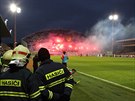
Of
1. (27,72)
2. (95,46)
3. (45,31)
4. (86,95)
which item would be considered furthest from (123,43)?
(27,72)

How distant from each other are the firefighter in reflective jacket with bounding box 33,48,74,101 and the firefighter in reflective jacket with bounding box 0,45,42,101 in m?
1.21

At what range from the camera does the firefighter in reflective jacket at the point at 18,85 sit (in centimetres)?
450

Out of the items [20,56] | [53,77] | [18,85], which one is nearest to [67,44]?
[53,77]

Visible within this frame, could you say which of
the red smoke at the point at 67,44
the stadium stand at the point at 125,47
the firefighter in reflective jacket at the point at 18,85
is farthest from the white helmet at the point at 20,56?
the red smoke at the point at 67,44

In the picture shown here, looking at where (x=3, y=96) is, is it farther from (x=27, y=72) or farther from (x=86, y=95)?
(x=86, y=95)

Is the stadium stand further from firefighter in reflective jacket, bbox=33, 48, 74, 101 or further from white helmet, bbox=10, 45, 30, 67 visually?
white helmet, bbox=10, 45, 30, 67

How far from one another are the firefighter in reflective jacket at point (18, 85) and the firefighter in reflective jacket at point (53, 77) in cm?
121

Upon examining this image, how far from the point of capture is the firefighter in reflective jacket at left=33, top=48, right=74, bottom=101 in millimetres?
5887

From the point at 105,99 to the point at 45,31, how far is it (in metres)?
167

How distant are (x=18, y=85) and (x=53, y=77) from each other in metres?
1.46

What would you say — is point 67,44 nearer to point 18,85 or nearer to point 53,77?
point 53,77

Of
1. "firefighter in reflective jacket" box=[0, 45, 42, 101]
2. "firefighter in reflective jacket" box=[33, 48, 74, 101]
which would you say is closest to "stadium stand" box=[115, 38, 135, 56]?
"firefighter in reflective jacket" box=[33, 48, 74, 101]

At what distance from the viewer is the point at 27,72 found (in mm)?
4621

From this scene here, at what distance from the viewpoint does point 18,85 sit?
14.8ft
